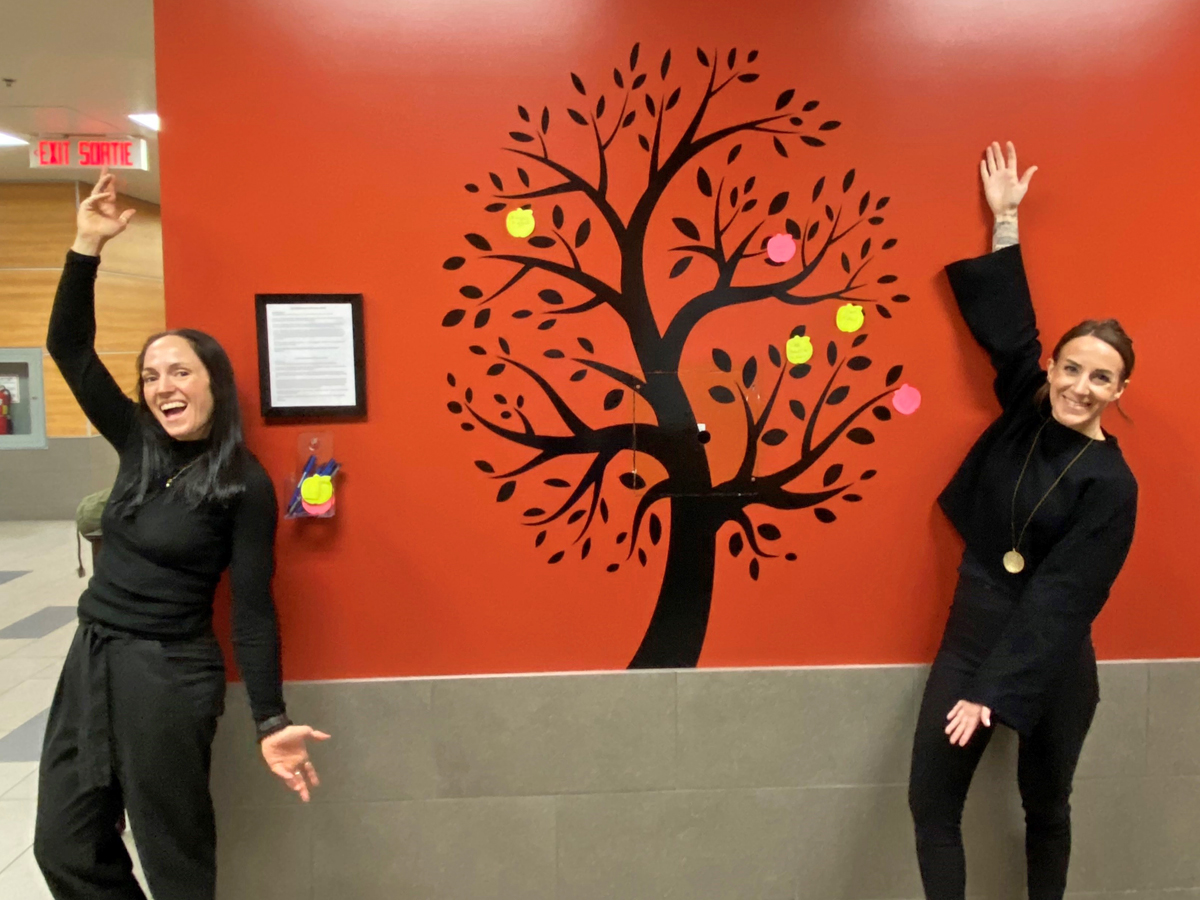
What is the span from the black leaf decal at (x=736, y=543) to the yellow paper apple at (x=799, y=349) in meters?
0.49

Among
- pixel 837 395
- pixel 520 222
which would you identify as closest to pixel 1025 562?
pixel 837 395

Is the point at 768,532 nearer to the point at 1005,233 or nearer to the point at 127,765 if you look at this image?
the point at 1005,233

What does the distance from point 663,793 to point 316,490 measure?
1239 mm

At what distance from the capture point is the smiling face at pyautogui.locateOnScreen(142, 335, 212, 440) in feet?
5.26

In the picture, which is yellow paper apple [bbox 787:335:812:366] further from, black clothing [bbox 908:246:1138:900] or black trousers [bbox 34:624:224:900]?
black trousers [bbox 34:624:224:900]

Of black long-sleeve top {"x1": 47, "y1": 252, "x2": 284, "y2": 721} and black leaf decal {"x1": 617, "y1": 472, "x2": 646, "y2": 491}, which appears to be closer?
black long-sleeve top {"x1": 47, "y1": 252, "x2": 284, "y2": 721}

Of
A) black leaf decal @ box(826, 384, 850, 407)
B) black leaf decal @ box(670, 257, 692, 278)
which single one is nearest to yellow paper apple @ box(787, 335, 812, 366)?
black leaf decal @ box(826, 384, 850, 407)

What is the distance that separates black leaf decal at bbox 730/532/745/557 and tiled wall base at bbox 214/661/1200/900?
0.35m

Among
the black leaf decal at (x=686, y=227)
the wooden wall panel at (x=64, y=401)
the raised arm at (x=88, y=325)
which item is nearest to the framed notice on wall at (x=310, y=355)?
the raised arm at (x=88, y=325)

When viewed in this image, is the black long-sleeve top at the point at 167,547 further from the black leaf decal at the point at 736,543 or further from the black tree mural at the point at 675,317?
the black leaf decal at the point at 736,543

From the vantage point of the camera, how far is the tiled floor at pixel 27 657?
94.7 inches

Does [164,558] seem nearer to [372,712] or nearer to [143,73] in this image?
[372,712]

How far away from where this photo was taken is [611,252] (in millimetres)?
1914

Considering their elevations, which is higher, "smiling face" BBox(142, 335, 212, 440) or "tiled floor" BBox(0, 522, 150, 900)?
"smiling face" BBox(142, 335, 212, 440)
